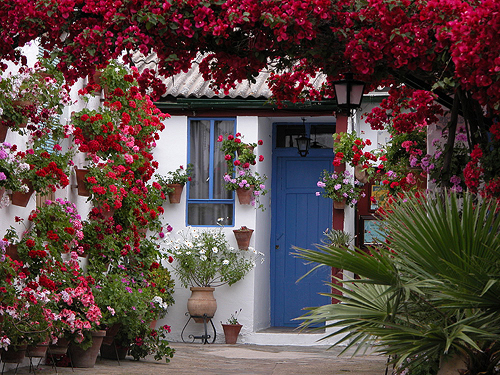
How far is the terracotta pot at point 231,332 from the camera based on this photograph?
42.1ft

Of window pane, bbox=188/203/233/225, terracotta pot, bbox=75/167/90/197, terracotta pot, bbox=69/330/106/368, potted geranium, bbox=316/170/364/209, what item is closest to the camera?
terracotta pot, bbox=69/330/106/368

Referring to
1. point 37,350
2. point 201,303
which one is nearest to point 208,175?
point 201,303

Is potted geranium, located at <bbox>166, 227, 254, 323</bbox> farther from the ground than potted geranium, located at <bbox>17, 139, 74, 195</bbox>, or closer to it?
closer to it

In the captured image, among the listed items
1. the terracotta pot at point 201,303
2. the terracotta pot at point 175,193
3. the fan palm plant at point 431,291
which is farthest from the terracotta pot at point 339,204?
the fan palm plant at point 431,291

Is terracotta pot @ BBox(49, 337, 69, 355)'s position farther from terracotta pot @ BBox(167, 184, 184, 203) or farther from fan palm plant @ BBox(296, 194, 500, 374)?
terracotta pot @ BBox(167, 184, 184, 203)

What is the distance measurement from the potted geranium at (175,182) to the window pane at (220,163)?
54 cm

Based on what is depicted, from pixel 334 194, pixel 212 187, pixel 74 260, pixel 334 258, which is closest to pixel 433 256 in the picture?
pixel 334 258

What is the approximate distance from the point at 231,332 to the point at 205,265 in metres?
1.21

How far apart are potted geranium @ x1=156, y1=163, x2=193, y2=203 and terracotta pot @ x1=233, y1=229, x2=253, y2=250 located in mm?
1216

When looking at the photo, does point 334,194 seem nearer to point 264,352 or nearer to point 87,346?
point 264,352

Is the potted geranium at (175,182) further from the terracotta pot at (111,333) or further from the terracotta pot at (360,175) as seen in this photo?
the terracotta pot at (111,333)

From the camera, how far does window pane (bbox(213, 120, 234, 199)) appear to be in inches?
533

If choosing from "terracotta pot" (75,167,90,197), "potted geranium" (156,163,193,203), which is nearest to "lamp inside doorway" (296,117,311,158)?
"potted geranium" (156,163,193,203)

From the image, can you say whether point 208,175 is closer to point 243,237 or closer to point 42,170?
point 243,237
